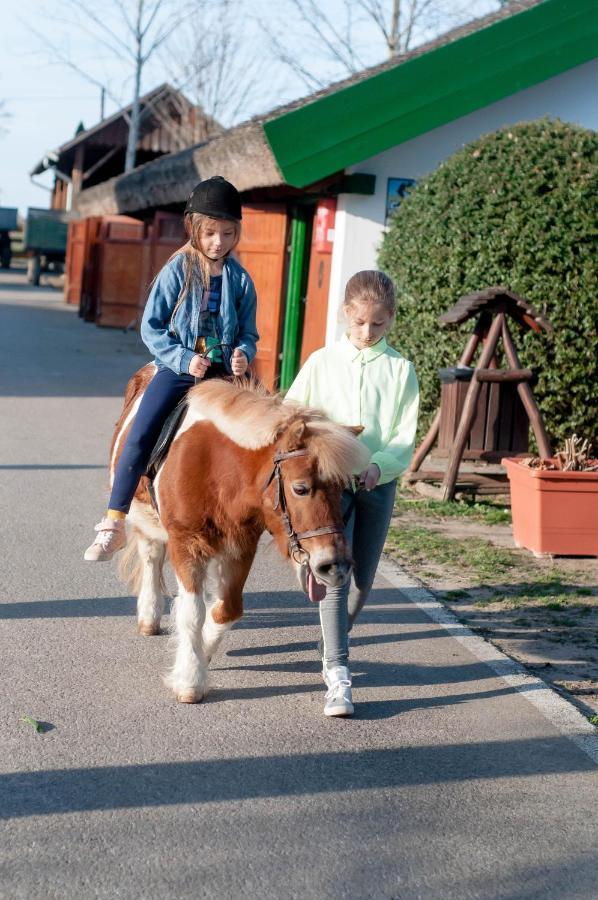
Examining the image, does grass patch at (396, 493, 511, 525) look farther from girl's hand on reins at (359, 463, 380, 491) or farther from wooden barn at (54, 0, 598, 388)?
girl's hand on reins at (359, 463, 380, 491)

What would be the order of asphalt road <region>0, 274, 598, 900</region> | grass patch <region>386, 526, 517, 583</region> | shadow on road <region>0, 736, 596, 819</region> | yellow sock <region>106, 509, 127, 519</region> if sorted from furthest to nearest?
grass patch <region>386, 526, 517, 583</region>
yellow sock <region>106, 509, 127, 519</region>
shadow on road <region>0, 736, 596, 819</region>
asphalt road <region>0, 274, 598, 900</region>

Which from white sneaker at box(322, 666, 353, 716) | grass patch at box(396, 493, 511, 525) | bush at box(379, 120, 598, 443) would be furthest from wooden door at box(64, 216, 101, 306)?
white sneaker at box(322, 666, 353, 716)

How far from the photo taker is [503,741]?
4672mm

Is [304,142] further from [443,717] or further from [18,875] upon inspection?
[18,875]

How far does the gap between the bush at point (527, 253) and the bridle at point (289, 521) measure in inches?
227

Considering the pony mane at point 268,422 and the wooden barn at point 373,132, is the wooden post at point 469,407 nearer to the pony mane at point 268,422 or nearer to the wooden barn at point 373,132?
the wooden barn at point 373,132

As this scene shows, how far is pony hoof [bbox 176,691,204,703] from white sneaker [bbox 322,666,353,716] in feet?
1.69

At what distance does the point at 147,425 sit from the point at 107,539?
617 millimetres

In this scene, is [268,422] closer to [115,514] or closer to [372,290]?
[372,290]

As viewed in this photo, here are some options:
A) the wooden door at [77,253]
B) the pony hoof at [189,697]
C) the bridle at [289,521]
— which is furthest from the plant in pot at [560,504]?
the wooden door at [77,253]

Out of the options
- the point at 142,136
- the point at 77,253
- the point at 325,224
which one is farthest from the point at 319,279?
the point at 142,136

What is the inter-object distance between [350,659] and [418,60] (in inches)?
336

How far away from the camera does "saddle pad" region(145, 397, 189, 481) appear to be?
16.6 ft

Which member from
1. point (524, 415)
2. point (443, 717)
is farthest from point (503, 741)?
point (524, 415)
